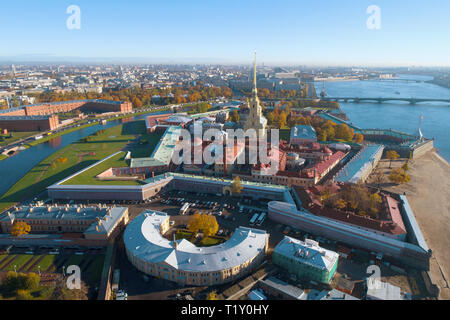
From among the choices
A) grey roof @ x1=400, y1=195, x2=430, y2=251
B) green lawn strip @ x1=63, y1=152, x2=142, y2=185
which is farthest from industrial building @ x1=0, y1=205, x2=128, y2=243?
grey roof @ x1=400, y1=195, x2=430, y2=251

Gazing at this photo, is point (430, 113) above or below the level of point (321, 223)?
above

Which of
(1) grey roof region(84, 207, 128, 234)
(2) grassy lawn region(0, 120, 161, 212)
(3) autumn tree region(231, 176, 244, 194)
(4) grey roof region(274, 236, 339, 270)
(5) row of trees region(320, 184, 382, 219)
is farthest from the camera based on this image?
(2) grassy lawn region(0, 120, 161, 212)

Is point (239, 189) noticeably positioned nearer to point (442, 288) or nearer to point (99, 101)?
point (442, 288)

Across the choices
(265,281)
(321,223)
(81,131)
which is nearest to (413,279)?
(321,223)

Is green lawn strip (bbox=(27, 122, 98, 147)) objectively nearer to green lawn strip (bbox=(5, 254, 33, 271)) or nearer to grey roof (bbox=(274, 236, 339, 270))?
green lawn strip (bbox=(5, 254, 33, 271))

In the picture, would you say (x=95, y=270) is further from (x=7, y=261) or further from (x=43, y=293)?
(x=7, y=261)

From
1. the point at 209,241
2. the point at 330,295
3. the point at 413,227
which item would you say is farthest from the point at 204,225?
the point at 413,227
